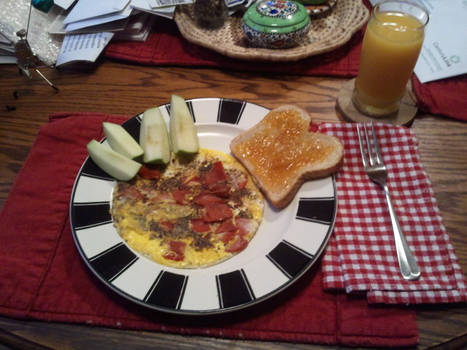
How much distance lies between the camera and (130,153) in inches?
54.6

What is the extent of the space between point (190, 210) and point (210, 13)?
118 centimetres

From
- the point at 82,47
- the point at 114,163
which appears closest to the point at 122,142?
the point at 114,163

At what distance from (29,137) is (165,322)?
3.55 ft

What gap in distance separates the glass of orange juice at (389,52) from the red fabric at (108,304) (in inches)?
32.0

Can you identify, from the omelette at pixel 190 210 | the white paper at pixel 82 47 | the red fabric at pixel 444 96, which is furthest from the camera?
the white paper at pixel 82 47

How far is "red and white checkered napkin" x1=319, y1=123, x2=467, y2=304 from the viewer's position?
106 cm

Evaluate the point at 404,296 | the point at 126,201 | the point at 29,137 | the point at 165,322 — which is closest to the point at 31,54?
the point at 29,137

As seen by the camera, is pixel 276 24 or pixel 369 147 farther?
pixel 276 24

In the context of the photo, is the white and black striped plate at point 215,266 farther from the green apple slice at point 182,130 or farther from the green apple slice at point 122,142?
the green apple slice at point 182,130

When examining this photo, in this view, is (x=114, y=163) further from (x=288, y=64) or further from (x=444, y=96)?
(x=444, y=96)

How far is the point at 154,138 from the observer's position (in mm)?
1439

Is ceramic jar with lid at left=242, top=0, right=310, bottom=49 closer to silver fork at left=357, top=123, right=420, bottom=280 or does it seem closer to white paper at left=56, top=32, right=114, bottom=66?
silver fork at left=357, top=123, right=420, bottom=280

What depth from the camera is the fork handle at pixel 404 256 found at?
1085 mm

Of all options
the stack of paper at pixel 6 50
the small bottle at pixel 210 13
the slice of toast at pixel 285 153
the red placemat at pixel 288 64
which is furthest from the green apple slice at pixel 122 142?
the stack of paper at pixel 6 50
